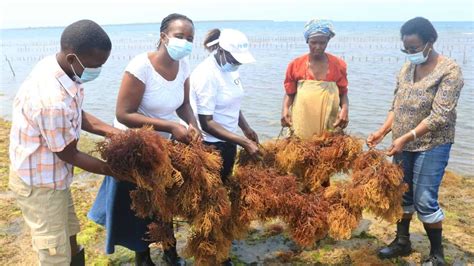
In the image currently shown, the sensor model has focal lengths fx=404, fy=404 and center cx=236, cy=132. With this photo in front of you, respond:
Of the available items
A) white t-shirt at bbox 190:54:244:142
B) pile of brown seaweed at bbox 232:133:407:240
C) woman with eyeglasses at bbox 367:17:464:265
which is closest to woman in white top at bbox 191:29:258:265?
white t-shirt at bbox 190:54:244:142

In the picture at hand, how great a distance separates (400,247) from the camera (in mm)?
4375

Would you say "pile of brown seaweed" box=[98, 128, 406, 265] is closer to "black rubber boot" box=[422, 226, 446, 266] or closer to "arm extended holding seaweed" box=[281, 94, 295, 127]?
"arm extended holding seaweed" box=[281, 94, 295, 127]

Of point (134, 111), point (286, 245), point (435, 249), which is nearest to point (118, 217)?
point (134, 111)

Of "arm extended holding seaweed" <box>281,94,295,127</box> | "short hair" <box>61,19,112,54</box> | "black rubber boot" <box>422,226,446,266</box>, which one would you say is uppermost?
"short hair" <box>61,19,112,54</box>

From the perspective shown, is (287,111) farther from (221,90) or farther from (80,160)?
(80,160)

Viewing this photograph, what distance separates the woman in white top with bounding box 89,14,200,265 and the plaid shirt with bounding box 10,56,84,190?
0.47m

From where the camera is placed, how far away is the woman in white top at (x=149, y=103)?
126 inches

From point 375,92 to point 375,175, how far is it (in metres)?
12.9

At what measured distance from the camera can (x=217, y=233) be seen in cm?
324

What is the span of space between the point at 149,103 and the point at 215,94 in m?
0.63

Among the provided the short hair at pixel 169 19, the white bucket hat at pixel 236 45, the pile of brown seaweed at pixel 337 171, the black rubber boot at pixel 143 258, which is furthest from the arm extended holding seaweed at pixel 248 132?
the black rubber boot at pixel 143 258

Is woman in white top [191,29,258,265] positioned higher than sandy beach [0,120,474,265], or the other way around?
woman in white top [191,29,258,265]

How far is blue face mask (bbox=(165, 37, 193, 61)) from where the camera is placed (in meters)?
3.32

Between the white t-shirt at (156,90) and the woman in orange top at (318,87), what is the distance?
53.2 inches
